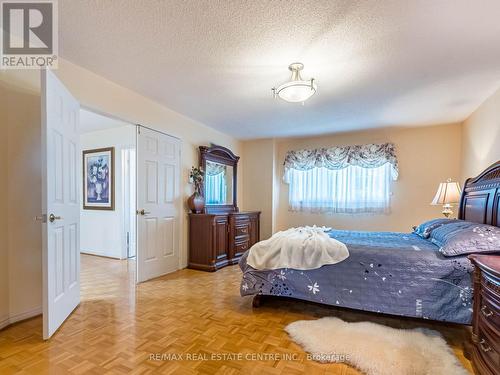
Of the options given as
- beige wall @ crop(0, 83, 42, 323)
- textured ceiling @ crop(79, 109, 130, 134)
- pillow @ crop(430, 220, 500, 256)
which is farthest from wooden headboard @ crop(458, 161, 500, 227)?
textured ceiling @ crop(79, 109, 130, 134)

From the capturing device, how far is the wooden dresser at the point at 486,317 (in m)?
1.33

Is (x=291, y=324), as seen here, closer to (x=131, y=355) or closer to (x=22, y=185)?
(x=131, y=355)

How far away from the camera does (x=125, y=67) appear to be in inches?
99.4

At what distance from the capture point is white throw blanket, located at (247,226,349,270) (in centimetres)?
234

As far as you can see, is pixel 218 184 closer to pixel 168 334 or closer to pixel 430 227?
pixel 168 334

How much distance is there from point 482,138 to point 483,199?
1.21 metres

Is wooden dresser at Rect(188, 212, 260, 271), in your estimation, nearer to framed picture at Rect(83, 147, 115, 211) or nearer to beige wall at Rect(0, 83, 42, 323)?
framed picture at Rect(83, 147, 115, 211)

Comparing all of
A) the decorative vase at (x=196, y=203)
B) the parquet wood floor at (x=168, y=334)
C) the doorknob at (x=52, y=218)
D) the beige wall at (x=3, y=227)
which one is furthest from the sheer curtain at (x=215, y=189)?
the beige wall at (x=3, y=227)

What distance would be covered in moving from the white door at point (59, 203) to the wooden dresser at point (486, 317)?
2819 millimetres

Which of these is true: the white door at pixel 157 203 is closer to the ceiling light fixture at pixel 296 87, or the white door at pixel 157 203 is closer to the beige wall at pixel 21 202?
the beige wall at pixel 21 202

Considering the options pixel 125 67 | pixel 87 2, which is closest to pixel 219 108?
pixel 125 67

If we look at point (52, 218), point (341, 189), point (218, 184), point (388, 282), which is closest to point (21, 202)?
point (52, 218)

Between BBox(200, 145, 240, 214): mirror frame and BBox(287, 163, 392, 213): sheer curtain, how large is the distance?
1137 millimetres

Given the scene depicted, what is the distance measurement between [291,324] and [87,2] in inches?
111
